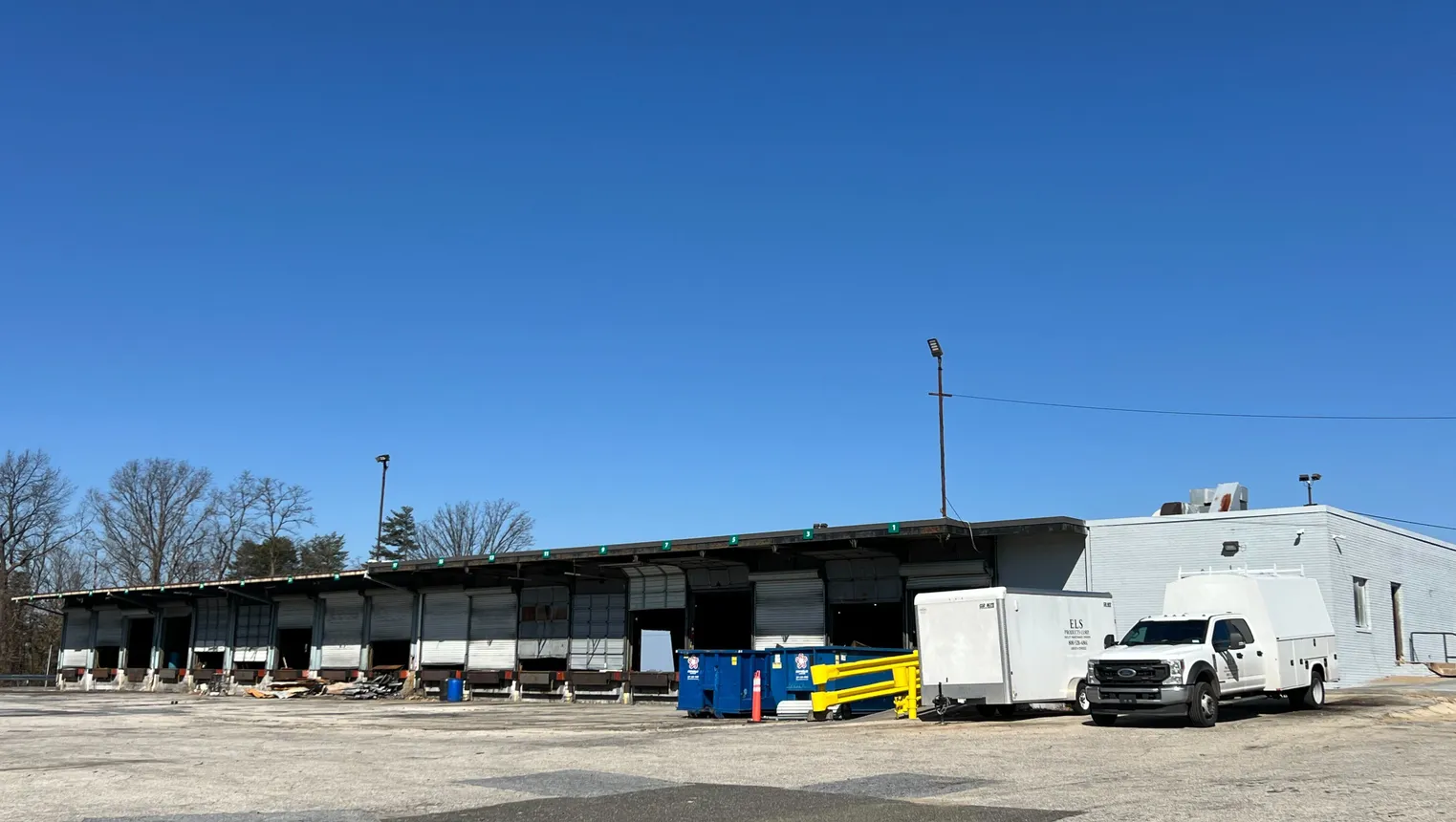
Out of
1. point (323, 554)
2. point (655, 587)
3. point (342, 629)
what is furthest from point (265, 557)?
point (655, 587)

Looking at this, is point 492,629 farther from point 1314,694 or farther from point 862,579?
point 1314,694

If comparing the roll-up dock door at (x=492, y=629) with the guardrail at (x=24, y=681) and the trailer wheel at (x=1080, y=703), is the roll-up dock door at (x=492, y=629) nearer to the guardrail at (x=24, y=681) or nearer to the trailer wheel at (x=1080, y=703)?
the trailer wheel at (x=1080, y=703)

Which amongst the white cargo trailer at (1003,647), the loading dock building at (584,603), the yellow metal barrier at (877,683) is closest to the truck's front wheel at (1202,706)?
the white cargo trailer at (1003,647)

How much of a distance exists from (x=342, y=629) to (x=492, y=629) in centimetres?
883

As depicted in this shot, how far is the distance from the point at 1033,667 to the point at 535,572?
2200cm

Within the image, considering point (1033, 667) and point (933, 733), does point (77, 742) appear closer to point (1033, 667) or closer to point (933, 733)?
point (933, 733)

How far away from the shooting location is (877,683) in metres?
28.0

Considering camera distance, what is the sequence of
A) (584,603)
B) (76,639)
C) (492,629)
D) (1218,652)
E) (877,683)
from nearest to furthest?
(1218,652)
(877,683)
(584,603)
(492,629)
(76,639)

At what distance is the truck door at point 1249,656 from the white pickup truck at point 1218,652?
0.7 inches

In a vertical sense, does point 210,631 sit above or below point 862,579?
below

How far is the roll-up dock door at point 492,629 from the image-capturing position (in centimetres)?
4250

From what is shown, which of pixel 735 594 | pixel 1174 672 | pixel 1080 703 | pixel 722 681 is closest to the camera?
pixel 1174 672

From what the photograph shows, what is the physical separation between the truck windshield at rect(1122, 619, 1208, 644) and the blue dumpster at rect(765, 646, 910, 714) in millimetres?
7759

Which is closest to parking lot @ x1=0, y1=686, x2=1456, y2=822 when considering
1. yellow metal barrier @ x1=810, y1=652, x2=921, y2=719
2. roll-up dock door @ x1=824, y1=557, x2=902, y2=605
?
yellow metal barrier @ x1=810, y1=652, x2=921, y2=719
